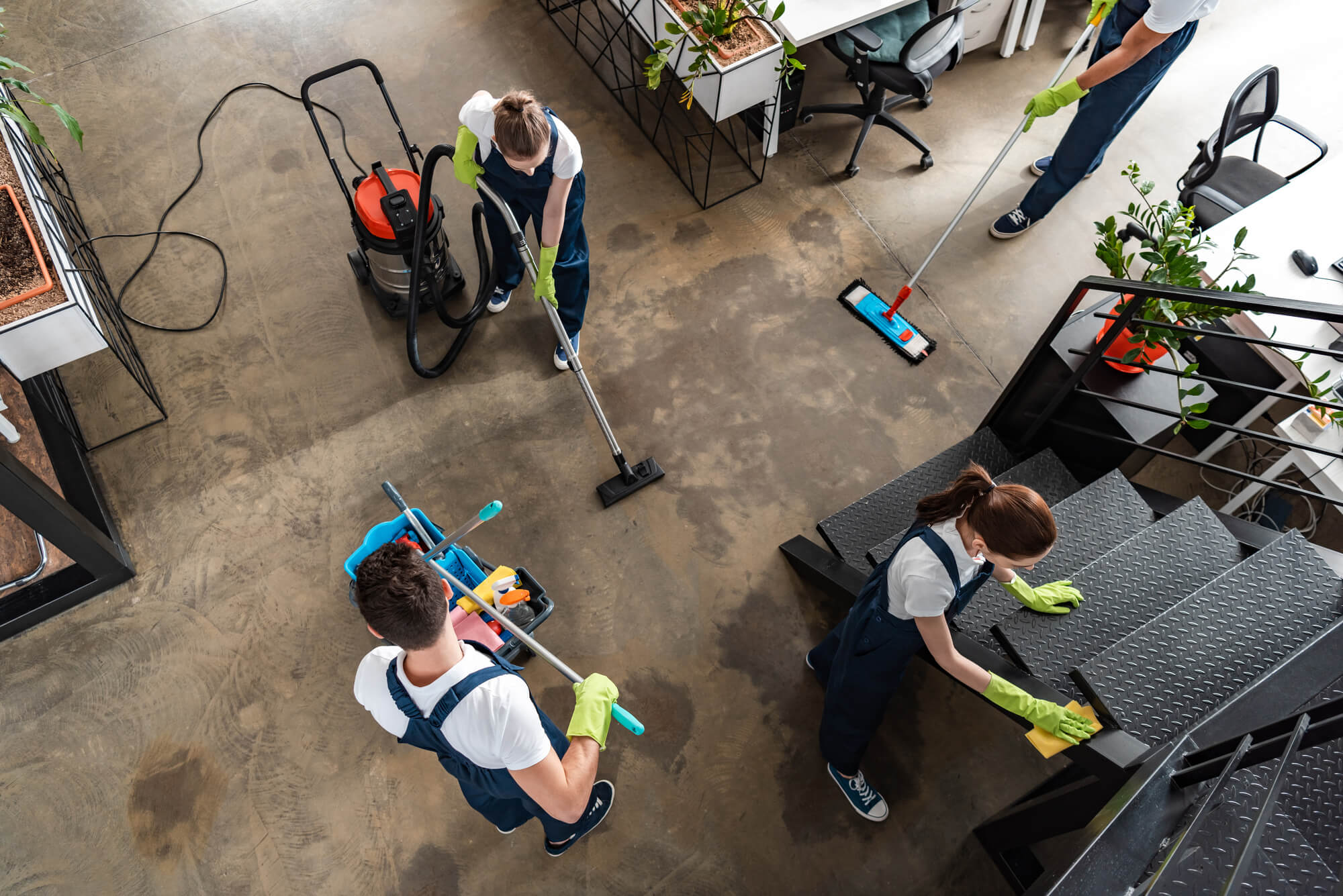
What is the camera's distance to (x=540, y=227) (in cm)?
293

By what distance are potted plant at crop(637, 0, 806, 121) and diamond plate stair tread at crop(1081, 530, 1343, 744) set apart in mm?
2415

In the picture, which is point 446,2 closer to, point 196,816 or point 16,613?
point 16,613

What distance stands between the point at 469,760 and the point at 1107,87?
11.4 ft

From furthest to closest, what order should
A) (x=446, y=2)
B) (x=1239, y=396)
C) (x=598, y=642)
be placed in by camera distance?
(x=446, y=2) → (x=1239, y=396) → (x=598, y=642)

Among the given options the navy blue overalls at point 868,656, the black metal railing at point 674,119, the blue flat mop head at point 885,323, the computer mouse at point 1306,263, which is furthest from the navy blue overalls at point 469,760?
the computer mouse at point 1306,263

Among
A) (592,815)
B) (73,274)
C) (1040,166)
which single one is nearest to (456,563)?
(592,815)

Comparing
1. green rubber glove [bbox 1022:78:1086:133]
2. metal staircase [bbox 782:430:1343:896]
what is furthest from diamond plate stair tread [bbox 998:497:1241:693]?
green rubber glove [bbox 1022:78:1086:133]

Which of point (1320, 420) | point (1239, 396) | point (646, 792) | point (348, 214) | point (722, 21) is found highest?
point (722, 21)

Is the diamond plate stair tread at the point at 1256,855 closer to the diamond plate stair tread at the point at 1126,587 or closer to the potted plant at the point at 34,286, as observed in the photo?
the diamond plate stair tread at the point at 1126,587

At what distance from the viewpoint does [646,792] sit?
2.74 metres

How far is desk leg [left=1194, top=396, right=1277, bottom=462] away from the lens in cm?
283

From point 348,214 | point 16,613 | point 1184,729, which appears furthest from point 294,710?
point 1184,729

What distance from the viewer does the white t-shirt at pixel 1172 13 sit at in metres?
2.79

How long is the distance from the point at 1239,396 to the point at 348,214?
4.00 m
